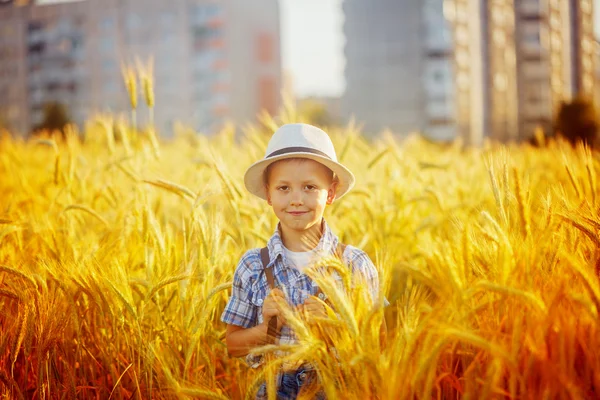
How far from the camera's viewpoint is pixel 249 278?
1.57 metres

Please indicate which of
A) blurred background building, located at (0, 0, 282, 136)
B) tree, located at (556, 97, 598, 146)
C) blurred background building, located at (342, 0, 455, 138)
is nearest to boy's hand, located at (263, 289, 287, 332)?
tree, located at (556, 97, 598, 146)

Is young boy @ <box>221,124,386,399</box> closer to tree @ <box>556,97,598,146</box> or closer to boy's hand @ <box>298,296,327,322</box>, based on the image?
boy's hand @ <box>298,296,327,322</box>

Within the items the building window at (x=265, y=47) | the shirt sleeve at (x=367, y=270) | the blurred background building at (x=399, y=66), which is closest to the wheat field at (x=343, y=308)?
the shirt sleeve at (x=367, y=270)

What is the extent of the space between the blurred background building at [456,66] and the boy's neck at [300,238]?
3920cm

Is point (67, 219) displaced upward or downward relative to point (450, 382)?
upward

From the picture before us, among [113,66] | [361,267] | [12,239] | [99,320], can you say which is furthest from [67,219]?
[113,66]

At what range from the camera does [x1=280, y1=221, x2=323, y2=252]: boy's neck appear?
62.4 inches

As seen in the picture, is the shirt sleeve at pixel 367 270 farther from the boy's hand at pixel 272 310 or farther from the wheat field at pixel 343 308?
the boy's hand at pixel 272 310

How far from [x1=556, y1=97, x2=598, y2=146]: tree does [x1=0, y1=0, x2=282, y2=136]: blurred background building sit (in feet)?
89.9

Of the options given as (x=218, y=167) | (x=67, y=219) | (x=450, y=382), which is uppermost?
(x=218, y=167)

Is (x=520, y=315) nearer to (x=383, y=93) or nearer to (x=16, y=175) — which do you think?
(x=16, y=175)

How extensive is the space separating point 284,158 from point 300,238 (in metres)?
0.22

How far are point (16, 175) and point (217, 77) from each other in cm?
4565

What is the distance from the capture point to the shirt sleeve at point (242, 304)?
1.55 m
